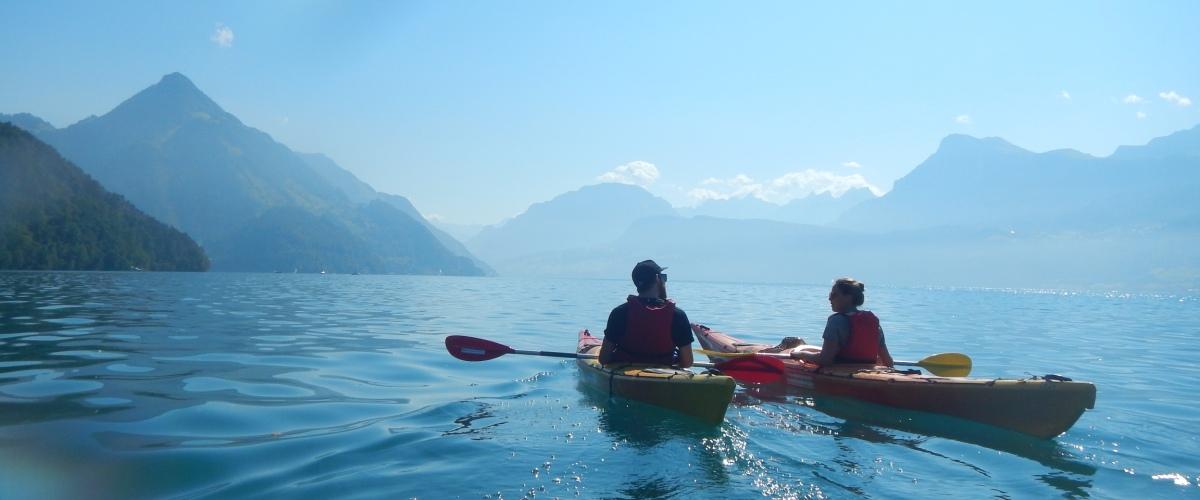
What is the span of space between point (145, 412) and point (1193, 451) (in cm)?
1286

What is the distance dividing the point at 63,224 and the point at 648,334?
111506 millimetres

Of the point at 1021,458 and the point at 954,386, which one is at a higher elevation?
the point at 954,386

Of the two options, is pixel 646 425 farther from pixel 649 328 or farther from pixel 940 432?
pixel 940 432

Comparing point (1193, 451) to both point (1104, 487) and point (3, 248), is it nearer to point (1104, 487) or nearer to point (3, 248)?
point (1104, 487)

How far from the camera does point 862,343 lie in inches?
391

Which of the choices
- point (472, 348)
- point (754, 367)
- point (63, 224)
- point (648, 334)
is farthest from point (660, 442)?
point (63, 224)

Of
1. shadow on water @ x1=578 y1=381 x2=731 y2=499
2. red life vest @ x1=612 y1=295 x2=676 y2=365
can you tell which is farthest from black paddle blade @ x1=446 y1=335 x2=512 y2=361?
red life vest @ x1=612 y1=295 x2=676 y2=365

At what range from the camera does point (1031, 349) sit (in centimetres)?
2105

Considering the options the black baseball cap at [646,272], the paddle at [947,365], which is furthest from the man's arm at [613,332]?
the paddle at [947,365]

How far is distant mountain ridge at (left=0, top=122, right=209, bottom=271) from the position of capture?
273 ft

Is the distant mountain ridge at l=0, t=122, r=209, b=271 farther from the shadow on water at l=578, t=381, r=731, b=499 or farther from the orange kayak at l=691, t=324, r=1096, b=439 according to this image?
the orange kayak at l=691, t=324, r=1096, b=439

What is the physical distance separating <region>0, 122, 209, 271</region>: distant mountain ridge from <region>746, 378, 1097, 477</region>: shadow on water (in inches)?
3922

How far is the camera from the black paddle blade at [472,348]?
11.9 metres

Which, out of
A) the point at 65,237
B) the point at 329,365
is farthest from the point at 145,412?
the point at 65,237
